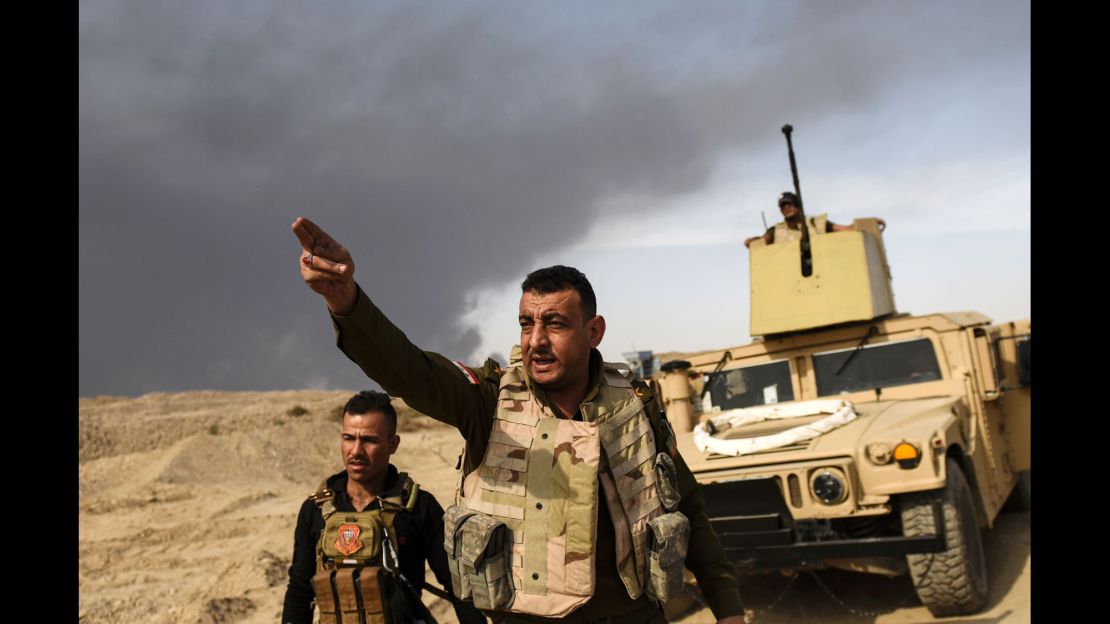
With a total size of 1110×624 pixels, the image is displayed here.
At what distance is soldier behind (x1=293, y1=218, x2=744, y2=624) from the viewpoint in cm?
209

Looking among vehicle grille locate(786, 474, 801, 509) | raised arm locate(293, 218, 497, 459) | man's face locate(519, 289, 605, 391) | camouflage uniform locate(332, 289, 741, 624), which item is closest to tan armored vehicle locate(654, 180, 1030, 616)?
vehicle grille locate(786, 474, 801, 509)

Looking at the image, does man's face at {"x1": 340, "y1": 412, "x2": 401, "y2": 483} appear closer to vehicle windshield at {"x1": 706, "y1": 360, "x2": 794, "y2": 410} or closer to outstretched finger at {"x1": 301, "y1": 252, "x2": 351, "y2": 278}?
outstretched finger at {"x1": 301, "y1": 252, "x2": 351, "y2": 278}

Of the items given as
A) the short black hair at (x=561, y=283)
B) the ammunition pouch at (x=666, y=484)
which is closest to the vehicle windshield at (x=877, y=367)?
the ammunition pouch at (x=666, y=484)

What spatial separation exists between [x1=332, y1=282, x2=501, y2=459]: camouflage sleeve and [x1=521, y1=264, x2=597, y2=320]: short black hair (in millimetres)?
271

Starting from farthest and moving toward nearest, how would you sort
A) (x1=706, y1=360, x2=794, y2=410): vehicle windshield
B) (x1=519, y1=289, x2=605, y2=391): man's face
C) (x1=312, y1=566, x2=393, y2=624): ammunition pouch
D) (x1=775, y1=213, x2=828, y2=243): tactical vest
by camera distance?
(x1=775, y1=213, x2=828, y2=243): tactical vest < (x1=706, y1=360, x2=794, y2=410): vehicle windshield < (x1=312, y1=566, x2=393, y2=624): ammunition pouch < (x1=519, y1=289, x2=605, y2=391): man's face

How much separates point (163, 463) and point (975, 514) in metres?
15.0

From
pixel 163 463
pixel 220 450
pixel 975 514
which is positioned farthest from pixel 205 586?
pixel 220 450

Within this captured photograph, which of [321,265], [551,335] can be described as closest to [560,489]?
[551,335]

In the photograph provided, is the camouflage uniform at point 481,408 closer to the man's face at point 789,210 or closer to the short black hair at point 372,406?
the short black hair at point 372,406

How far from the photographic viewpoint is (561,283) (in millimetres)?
2262

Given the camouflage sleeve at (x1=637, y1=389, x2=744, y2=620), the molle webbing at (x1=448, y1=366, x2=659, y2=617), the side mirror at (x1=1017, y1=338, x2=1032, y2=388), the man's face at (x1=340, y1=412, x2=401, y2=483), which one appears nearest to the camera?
the molle webbing at (x1=448, y1=366, x2=659, y2=617)

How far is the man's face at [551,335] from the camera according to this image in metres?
2.21
